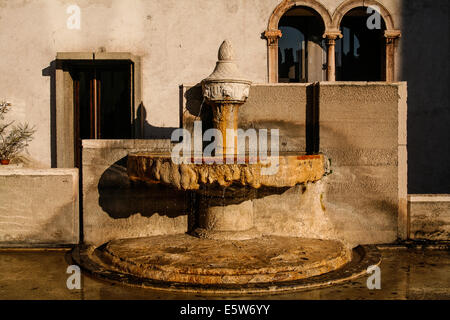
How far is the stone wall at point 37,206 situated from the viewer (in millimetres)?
5953

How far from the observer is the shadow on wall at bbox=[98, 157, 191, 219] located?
593 cm

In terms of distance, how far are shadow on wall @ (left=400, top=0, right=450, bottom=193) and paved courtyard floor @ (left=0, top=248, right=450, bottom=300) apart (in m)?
4.45

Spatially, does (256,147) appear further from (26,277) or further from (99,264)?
(26,277)

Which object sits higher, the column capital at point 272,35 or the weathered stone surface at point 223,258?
the column capital at point 272,35

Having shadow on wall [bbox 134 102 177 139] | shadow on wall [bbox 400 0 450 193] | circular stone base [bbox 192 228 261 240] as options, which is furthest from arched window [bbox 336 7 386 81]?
circular stone base [bbox 192 228 261 240]

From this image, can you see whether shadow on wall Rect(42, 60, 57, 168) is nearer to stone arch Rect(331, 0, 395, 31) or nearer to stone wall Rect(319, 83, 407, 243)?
stone arch Rect(331, 0, 395, 31)

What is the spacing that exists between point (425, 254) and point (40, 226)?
4.49 metres

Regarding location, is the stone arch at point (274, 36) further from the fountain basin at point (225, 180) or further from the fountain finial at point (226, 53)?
the fountain basin at point (225, 180)

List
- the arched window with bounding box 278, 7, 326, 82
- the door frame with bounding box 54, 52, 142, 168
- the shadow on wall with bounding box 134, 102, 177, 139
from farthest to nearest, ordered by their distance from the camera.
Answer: the arched window with bounding box 278, 7, 326, 82 → the shadow on wall with bounding box 134, 102, 177, 139 → the door frame with bounding box 54, 52, 142, 168

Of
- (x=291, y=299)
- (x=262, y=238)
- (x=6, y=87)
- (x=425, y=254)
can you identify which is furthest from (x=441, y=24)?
(x=6, y=87)

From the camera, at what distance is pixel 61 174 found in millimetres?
5957

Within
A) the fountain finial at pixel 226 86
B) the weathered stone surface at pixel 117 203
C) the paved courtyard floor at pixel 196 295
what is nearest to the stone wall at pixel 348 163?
Answer: the fountain finial at pixel 226 86

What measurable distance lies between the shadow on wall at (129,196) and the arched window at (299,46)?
20.9 feet
